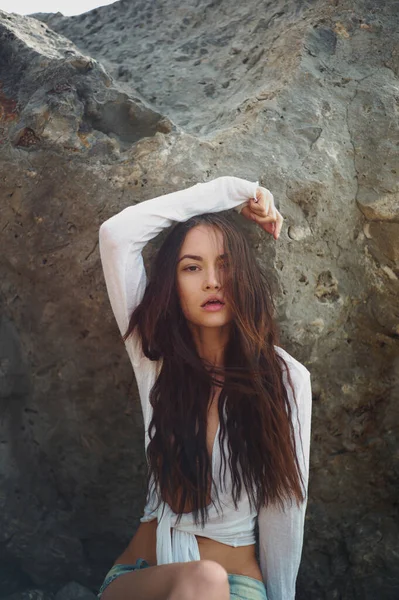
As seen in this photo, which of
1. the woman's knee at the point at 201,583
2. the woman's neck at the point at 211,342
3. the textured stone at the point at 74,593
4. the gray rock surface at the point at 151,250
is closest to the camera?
the woman's knee at the point at 201,583

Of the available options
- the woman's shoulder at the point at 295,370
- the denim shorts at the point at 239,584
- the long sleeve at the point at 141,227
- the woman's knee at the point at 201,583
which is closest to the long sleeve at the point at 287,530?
the woman's shoulder at the point at 295,370

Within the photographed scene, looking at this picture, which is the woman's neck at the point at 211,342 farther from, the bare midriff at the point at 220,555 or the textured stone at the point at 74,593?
the textured stone at the point at 74,593

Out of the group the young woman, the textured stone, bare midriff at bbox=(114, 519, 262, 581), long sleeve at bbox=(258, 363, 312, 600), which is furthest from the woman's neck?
the textured stone

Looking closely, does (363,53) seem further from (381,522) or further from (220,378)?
(381,522)

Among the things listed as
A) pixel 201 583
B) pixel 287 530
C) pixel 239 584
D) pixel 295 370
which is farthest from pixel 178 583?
pixel 295 370

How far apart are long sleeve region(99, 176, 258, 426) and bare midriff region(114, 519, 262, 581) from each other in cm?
36

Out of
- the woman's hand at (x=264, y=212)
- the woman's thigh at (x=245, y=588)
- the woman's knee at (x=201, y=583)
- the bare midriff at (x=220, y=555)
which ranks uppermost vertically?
the woman's hand at (x=264, y=212)

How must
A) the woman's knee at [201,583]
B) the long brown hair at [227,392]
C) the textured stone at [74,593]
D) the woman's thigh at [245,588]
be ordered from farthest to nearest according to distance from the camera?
the textured stone at [74,593]
the long brown hair at [227,392]
the woman's thigh at [245,588]
the woman's knee at [201,583]

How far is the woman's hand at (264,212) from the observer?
2344mm

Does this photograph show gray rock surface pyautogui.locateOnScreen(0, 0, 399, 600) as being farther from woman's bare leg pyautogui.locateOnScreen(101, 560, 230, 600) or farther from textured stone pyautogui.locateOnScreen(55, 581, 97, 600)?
woman's bare leg pyautogui.locateOnScreen(101, 560, 230, 600)

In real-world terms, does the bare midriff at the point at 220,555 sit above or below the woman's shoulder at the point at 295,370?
below

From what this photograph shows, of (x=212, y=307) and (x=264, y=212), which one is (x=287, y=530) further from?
(x=264, y=212)

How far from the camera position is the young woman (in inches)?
86.3

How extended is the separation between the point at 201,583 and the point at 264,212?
103 centimetres
